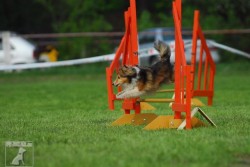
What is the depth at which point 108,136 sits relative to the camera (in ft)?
29.6

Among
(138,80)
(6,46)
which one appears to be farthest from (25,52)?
(138,80)

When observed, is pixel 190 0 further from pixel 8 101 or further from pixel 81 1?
pixel 8 101

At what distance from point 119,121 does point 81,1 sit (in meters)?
27.6

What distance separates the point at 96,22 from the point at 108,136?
26570 mm

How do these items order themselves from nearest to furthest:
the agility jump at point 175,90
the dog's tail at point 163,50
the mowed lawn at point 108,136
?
1. the mowed lawn at point 108,136
2. the agility jump at point 175,90
3. the dog's tail at point 163,50

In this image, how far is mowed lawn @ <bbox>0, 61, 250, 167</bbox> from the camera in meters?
7.17

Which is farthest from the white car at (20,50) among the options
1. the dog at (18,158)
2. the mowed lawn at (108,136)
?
the dog at (18,158)

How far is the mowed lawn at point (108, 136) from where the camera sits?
23.5 feet

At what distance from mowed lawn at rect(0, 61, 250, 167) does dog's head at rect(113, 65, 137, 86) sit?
2.14ft

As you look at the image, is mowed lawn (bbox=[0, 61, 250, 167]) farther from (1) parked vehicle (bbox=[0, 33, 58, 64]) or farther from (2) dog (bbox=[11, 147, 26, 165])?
(1) parked vehicle (bbox=[0, 33, 58, 64])

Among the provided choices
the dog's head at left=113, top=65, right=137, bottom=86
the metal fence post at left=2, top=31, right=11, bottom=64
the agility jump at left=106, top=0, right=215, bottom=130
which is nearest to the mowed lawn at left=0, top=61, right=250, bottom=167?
the agility jump at left=106, top=0, right=215, bottom=130

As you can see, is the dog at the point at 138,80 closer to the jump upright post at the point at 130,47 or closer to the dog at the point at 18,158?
the jump upright post at the point at 130,47

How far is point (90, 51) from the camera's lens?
30375 mm

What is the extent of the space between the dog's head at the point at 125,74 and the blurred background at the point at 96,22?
17239mm
